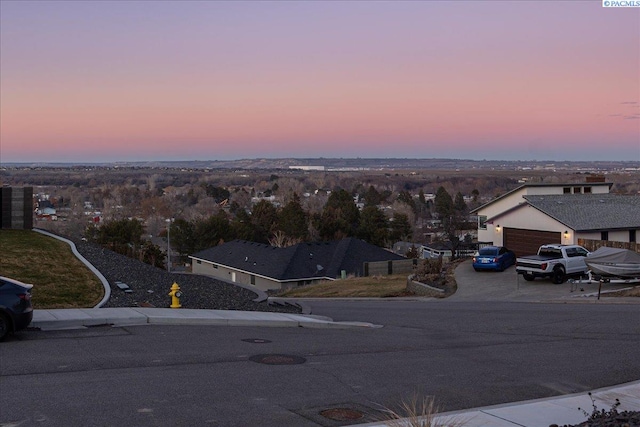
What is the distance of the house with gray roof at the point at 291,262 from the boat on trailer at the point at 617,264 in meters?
20.4

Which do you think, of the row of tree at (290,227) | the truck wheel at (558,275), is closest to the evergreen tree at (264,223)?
the row of tree at (290,227)

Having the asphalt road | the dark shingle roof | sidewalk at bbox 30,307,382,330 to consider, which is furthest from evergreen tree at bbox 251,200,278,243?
the asphalt road

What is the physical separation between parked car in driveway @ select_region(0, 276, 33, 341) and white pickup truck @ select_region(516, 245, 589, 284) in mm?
23473

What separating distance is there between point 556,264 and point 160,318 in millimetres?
20730

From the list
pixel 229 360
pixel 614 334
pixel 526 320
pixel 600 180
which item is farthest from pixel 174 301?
pixel 600 180

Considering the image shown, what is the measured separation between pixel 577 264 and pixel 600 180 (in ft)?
79.0

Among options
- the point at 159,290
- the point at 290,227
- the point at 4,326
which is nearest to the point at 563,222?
the point at 159,290

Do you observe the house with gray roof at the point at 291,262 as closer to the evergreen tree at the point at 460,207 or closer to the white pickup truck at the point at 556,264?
the white pickup truck at the point at 556,264

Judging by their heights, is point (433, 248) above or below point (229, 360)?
below

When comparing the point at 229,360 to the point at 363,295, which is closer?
the point at 229,360

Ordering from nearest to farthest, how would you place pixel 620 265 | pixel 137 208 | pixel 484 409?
pixel 484 409, pixel 620 265, pixel 137 208

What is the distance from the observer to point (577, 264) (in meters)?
32.2

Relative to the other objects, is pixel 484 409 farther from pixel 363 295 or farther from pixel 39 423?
pixel 363 295

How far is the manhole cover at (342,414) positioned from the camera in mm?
9211
